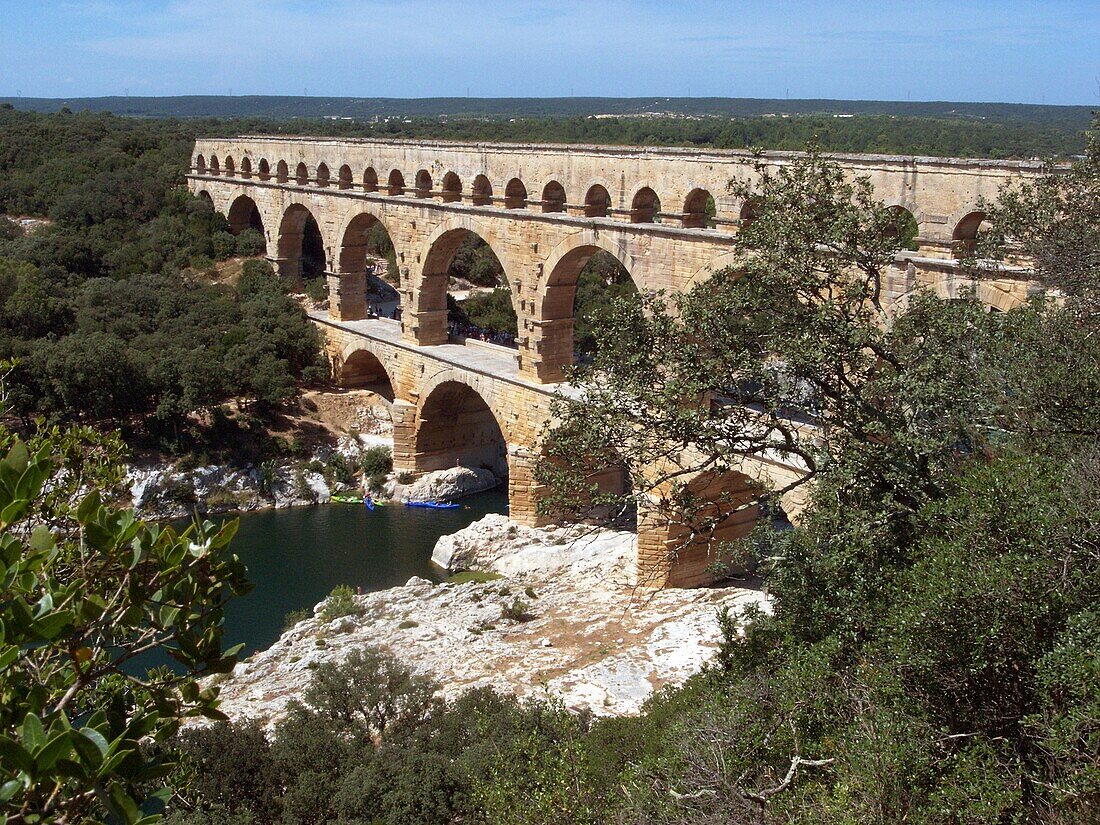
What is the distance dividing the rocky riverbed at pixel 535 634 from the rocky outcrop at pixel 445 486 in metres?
3.97

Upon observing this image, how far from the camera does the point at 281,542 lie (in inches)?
637

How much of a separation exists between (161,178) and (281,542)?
1928 centimetres

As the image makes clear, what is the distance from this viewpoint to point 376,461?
1859 cm

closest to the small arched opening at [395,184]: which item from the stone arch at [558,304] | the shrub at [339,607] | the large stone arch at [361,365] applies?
the large stone arch at [361,365]

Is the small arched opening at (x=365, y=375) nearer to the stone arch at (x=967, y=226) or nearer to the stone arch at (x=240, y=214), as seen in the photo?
the stone arch at (x=240, y=214)

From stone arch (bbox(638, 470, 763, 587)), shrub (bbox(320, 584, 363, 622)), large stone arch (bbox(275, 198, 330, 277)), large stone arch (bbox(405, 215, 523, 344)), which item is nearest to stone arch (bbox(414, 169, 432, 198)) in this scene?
large stone arch (bbox(405, 215, 523, 344))

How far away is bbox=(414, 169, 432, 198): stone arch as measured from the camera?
18969mm

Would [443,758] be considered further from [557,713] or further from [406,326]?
[406,326]

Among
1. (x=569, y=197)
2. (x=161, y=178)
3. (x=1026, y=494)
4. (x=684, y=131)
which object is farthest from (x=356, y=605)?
(x=684, y=131)

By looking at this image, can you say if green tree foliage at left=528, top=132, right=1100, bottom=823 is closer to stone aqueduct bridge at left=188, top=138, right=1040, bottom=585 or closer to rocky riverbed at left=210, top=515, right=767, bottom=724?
stone aqueduct bridge at left=188, top=138, right=1040, bottom=585

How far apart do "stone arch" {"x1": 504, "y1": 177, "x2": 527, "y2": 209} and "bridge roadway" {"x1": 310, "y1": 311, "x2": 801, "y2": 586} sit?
257 centimetres

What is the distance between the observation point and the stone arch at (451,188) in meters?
18.3

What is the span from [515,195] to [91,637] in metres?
14.6

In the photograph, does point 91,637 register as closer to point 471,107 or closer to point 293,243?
point 293,243
